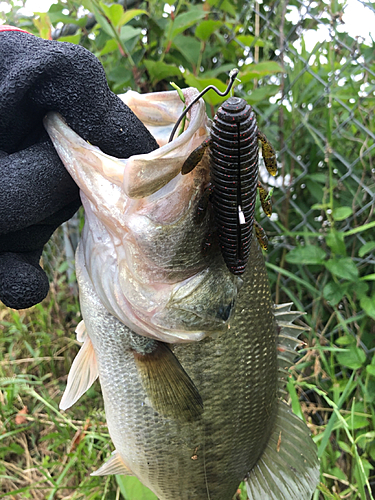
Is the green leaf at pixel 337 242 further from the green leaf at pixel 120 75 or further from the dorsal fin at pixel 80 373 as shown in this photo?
the dorsal fin at pixel 80 373

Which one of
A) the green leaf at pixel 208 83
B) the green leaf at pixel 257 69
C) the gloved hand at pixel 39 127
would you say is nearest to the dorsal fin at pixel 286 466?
the gloved hand at pixel 39 127

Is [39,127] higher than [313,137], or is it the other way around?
[39,127]

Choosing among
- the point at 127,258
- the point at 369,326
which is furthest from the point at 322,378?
the point at 127,258

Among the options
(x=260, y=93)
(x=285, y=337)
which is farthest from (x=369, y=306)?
(x=260, y=93)

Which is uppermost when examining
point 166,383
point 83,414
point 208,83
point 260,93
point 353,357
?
point 208,83

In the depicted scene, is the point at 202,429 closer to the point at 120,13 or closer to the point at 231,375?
the point at 231,375

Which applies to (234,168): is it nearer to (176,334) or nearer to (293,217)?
(176,334)
